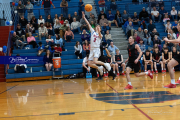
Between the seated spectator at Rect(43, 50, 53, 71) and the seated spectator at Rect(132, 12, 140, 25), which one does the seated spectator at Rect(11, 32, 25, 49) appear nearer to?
the seated spectator at Rect(43, 50, 53, 71)

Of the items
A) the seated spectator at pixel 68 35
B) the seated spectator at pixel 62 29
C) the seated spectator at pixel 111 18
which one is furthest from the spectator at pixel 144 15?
the seated spectator at pixel 62 29

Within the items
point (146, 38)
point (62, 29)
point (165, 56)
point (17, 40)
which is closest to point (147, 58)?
point (165, 56)

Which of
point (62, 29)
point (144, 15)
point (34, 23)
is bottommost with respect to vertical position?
point (62, 29)

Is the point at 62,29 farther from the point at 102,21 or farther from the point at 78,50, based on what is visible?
the point at 102,21

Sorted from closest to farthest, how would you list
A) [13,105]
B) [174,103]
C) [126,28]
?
[174,103] < [13,105] < [126,28]

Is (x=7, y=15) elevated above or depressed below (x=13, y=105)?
above

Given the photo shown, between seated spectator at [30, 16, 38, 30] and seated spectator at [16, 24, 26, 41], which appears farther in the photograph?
seated spectator at [30, 16, 38, 30]

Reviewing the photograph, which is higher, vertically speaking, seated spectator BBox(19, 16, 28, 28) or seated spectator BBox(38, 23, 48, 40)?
seated spectator BBox(19, 16, 28, 28)

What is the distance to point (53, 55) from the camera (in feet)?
42.1

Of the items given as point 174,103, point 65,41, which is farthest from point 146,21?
point 174,103

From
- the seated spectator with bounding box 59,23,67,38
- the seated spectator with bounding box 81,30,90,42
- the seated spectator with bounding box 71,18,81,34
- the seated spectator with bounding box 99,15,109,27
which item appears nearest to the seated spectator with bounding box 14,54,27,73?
the seated spectator with bounding box 59,23,67,38

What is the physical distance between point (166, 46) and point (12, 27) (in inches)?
446

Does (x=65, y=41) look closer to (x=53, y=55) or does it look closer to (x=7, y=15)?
(x=53, y=55)

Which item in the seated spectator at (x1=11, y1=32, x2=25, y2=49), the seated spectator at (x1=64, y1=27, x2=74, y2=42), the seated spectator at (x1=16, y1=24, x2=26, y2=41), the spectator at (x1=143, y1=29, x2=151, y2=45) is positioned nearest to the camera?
the seated spectator at (x1=11, y1=32, x2=25, y2=49)
